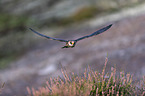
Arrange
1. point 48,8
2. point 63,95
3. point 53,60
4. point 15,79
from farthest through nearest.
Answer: point 48,8 → point 53,60 → point 15,79 → point 63,95

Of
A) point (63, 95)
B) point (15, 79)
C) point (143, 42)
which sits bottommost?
point (15, 79)

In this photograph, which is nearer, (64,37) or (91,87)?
(91,87)

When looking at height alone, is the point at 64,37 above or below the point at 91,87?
above

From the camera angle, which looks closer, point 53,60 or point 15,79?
point 15,79

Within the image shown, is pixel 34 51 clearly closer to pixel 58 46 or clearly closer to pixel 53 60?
pixel 58 46

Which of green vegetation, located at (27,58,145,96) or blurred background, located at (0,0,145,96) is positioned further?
blurred background, located at (0,0,145,96)

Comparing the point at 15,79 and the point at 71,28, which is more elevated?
the point at 71,28

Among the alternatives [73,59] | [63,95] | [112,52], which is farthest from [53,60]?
[63,95]

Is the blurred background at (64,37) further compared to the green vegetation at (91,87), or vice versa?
the blurred background at (64,37)
